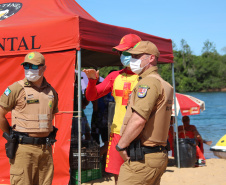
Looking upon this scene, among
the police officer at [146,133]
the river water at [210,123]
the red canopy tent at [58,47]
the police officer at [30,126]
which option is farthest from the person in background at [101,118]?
the river water at [210,123]

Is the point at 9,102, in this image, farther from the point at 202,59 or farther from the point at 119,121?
the point at 202,59

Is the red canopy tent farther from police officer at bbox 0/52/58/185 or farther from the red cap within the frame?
police officer at bbox 0/52/58/185

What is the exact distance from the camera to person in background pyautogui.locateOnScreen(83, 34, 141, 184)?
13.4 ft

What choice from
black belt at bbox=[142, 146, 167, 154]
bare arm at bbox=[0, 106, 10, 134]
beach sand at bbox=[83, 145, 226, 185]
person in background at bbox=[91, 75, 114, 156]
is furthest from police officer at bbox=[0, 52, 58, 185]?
person in background at bbox=[91, 75, 114, 156]

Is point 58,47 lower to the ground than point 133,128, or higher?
higher

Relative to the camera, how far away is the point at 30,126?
3.77m

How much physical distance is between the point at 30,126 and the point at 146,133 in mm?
1456

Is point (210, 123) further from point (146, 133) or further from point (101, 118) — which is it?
point (146, 133)

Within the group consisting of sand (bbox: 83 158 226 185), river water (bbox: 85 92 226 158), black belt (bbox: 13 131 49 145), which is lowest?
river water (bbox: 85 92 226 158)

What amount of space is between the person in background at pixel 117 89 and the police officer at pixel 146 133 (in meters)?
1.22

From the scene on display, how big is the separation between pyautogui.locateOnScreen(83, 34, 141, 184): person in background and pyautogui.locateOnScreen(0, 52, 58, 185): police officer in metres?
0.55

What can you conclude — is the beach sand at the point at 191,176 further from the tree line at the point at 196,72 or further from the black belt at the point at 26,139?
the tree line at the point at 196,72

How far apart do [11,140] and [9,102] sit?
39cm

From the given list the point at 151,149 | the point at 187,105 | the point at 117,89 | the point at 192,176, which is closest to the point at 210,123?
the point at 187,105
